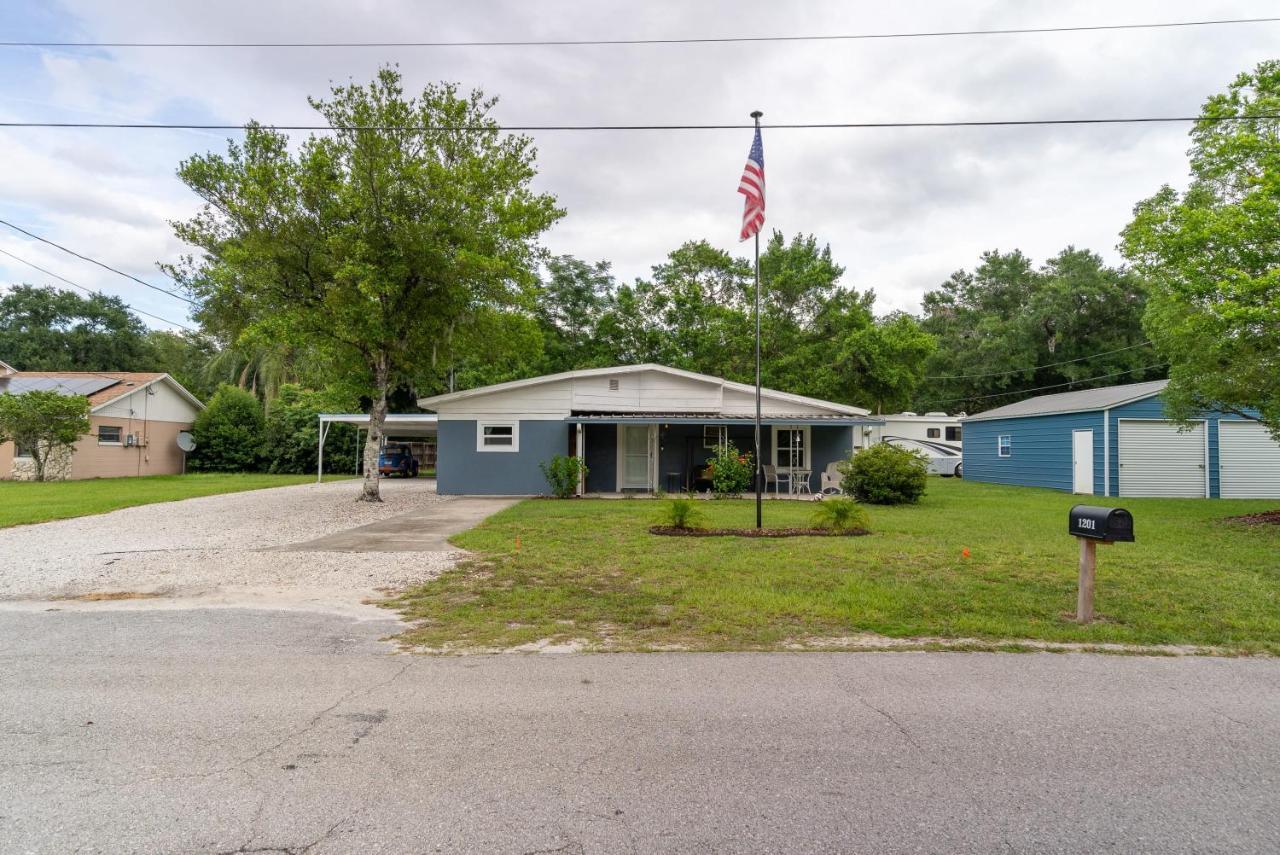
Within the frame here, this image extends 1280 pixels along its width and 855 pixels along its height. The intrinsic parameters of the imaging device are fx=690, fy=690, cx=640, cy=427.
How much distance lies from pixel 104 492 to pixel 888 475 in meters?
21.7

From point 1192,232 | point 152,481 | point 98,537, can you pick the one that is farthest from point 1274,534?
point 152,481

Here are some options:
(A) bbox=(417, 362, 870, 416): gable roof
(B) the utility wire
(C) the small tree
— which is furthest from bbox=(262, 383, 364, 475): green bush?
(B) the utility wire

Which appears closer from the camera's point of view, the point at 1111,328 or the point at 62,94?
the point at 62,94

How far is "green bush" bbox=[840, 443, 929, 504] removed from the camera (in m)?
16.8

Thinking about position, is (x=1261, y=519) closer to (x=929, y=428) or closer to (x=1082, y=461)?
→ (x=1082, y=461)

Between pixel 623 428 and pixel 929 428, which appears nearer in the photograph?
pixel 623 428

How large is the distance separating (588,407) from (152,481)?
17.3 m

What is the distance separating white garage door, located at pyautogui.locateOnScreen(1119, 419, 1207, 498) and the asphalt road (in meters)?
16.9

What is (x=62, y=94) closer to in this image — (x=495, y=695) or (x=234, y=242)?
(x=234, y=242)

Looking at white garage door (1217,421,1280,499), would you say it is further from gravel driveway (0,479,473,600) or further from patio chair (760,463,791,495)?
gravel driveway (0,479,473,600)

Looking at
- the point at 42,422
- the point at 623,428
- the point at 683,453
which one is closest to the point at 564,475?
the point at 623,428

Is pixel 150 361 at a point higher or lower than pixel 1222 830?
higher

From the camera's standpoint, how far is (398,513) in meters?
15.1

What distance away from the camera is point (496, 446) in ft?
63.4
